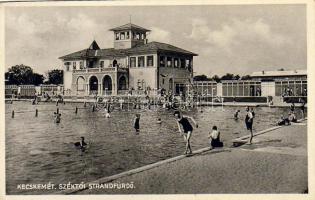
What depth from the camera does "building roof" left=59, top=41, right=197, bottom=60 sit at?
11.5 feet

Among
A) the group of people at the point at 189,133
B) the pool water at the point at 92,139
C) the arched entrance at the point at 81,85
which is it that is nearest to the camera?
the pool water at the point at 92,139

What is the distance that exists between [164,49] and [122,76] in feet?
3.03

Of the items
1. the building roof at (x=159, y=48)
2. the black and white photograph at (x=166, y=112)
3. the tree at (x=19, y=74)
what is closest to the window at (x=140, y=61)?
the building roof at (x=159, y=48)

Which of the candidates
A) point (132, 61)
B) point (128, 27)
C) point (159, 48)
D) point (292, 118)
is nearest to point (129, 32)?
point (128, 27)

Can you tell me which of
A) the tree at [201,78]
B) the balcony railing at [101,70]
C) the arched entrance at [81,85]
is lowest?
the arched entrance at [81,85]

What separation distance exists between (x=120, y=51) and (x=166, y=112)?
0.96 metres

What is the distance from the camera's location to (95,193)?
2.70 m

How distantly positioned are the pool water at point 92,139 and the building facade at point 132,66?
0.29 m

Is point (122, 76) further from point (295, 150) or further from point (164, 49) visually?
point (295, 150)

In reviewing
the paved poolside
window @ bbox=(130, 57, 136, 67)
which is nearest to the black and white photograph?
the paved poolside

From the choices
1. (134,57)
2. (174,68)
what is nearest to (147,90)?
(174,68)

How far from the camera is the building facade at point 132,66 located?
3598 mm

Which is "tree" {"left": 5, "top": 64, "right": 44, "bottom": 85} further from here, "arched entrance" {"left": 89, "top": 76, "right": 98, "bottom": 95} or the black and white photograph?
"arched entrance" {"left": 89, "top": 76, "right": 98, "bottom": 95}

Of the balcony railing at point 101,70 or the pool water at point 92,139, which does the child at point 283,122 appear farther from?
the balcony railing at point 101,70
